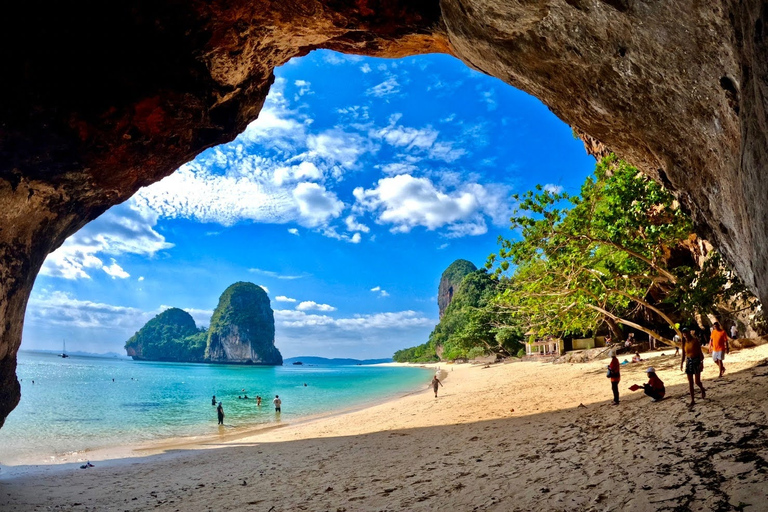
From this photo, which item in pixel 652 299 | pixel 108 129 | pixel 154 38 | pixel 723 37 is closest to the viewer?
pixel 723 37

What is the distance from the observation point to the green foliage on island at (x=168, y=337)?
15812 cm

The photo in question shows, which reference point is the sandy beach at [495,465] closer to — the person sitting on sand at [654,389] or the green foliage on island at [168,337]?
the person sitting on sand at [654,389]

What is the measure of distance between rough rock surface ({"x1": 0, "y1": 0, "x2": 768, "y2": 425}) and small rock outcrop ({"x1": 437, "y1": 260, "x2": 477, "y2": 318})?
104964 mm

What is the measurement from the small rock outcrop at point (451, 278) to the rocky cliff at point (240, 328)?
6164cm

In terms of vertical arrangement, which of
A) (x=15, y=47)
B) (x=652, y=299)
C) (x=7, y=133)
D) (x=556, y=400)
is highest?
(x=15, y=47)

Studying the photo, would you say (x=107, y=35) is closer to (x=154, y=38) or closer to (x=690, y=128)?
(x=154, y=38)

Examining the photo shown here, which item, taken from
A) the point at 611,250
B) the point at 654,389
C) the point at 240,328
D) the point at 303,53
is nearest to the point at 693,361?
the point at 654,389

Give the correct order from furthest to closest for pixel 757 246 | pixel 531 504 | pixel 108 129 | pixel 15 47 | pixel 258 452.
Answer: pixel 258 452
pixel 108 129
pixel 15 47
pixel 531 504
pixel 757 246

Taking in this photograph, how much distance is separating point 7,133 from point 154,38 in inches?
123

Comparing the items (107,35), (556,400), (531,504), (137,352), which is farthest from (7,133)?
(137,352)

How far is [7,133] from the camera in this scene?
714 cm

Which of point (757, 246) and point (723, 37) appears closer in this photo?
point (723, 37)

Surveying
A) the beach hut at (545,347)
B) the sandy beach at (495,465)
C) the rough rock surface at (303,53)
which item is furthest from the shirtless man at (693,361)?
the beach hut at (545,347)

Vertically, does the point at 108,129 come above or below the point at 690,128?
above
